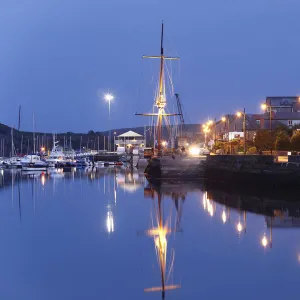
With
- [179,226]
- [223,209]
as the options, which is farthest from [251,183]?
[179,226]

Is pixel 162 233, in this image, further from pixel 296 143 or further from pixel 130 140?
pixel 130 140

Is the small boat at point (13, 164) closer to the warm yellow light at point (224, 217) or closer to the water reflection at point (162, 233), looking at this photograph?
the water reflection at point (162, 233)

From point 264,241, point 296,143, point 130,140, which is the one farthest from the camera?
point 130,140

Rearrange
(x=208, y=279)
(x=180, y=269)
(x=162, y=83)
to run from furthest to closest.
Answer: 1. (x=162, y=83)
2. (x=180, y=269)
3. (x=208, y=279)

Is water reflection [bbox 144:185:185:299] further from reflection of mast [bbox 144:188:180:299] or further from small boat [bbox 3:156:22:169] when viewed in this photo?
small boat [bbox 3:156:22:169]

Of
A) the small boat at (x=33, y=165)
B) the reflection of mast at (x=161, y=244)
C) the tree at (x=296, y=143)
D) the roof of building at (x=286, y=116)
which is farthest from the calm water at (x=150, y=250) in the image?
the roof of building at (x=286, y=116)

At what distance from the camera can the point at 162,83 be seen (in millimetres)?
74062

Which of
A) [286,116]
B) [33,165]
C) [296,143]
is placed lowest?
[33,165]

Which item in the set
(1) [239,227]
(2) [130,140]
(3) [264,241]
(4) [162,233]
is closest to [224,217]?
(1) [239,227]

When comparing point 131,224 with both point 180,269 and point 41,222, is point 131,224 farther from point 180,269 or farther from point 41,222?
point 180,269

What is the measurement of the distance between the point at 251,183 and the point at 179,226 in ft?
83.9

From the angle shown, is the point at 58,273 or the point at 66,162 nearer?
the point at 58,273

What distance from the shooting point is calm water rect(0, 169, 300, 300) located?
16.5 m

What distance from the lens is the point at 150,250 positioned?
21891 millimetres
